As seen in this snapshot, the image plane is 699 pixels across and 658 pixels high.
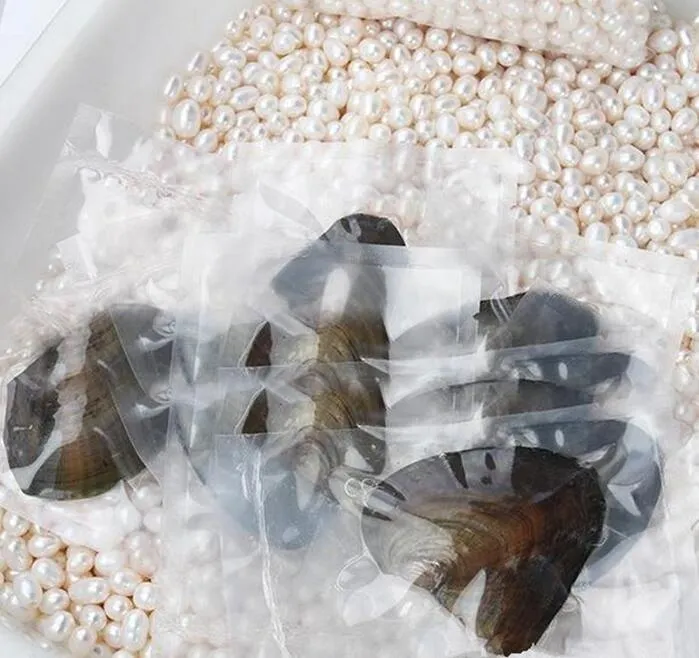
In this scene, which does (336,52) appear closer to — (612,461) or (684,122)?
(684,122)

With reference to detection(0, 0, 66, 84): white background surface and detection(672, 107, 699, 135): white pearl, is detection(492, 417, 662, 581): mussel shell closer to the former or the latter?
detection(672, 107, 699, 135): white pearl

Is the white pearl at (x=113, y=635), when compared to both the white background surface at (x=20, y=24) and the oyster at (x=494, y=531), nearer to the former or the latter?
the oyster at (x=494, y=531)

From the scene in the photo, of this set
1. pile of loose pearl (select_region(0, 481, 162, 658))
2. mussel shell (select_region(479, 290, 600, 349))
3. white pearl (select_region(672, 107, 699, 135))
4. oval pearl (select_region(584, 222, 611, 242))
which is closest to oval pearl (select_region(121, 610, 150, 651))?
pile of loose pearl (select_region(0, 481, 162, 658))

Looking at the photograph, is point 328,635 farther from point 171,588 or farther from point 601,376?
point 601,376

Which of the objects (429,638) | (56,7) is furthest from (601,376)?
(56,7)

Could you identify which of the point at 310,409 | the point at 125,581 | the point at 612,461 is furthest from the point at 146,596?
the point at 612,461
